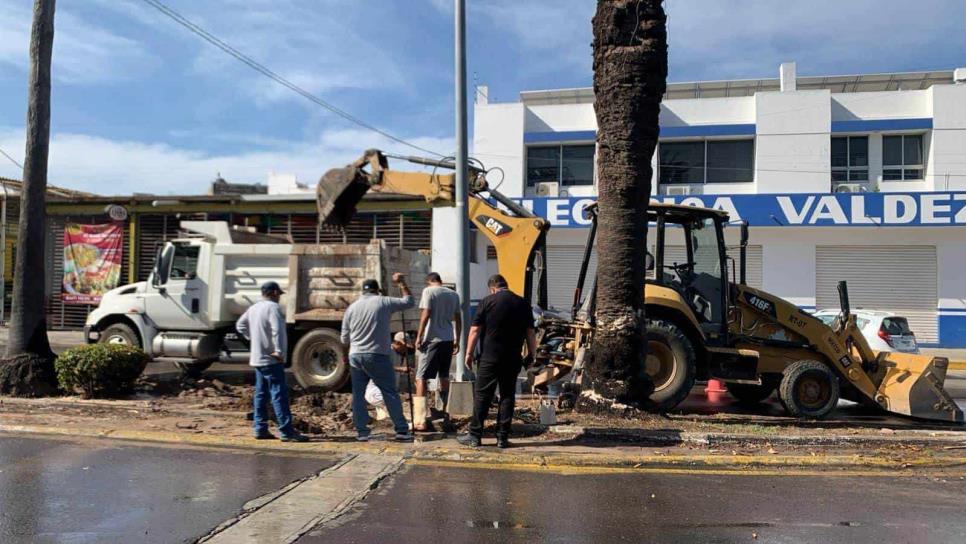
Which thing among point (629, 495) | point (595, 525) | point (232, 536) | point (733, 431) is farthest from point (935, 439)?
point (232, 536)

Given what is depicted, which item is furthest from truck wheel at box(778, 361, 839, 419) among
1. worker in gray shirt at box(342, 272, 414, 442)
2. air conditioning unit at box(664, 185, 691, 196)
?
air conditioning unit at box(664, 185, 691, 196)

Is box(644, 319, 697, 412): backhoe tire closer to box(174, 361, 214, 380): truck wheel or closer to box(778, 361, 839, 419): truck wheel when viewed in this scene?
box(778, 361, 839, 419): truck wheel

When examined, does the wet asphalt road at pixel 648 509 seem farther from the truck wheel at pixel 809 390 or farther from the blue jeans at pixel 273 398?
the truck wheel at pixel 809 390

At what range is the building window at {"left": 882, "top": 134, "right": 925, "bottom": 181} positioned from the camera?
22766 mm

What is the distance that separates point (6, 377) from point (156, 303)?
10.0 feet

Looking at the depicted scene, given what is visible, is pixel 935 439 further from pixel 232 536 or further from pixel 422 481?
pixel 232 536

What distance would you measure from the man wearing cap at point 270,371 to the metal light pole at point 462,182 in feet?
7.22

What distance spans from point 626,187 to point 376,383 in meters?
3.42

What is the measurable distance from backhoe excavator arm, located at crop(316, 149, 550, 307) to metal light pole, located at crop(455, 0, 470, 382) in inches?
48.6

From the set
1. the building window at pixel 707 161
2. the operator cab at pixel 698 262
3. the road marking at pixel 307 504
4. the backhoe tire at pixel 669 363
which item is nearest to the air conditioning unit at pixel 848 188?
the building window at pixel 707 161

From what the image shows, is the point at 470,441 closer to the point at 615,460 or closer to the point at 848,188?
the point at 615,460

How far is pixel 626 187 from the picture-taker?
7887mm

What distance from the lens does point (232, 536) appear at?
452 cm

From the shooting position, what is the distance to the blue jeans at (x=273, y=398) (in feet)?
23.5
